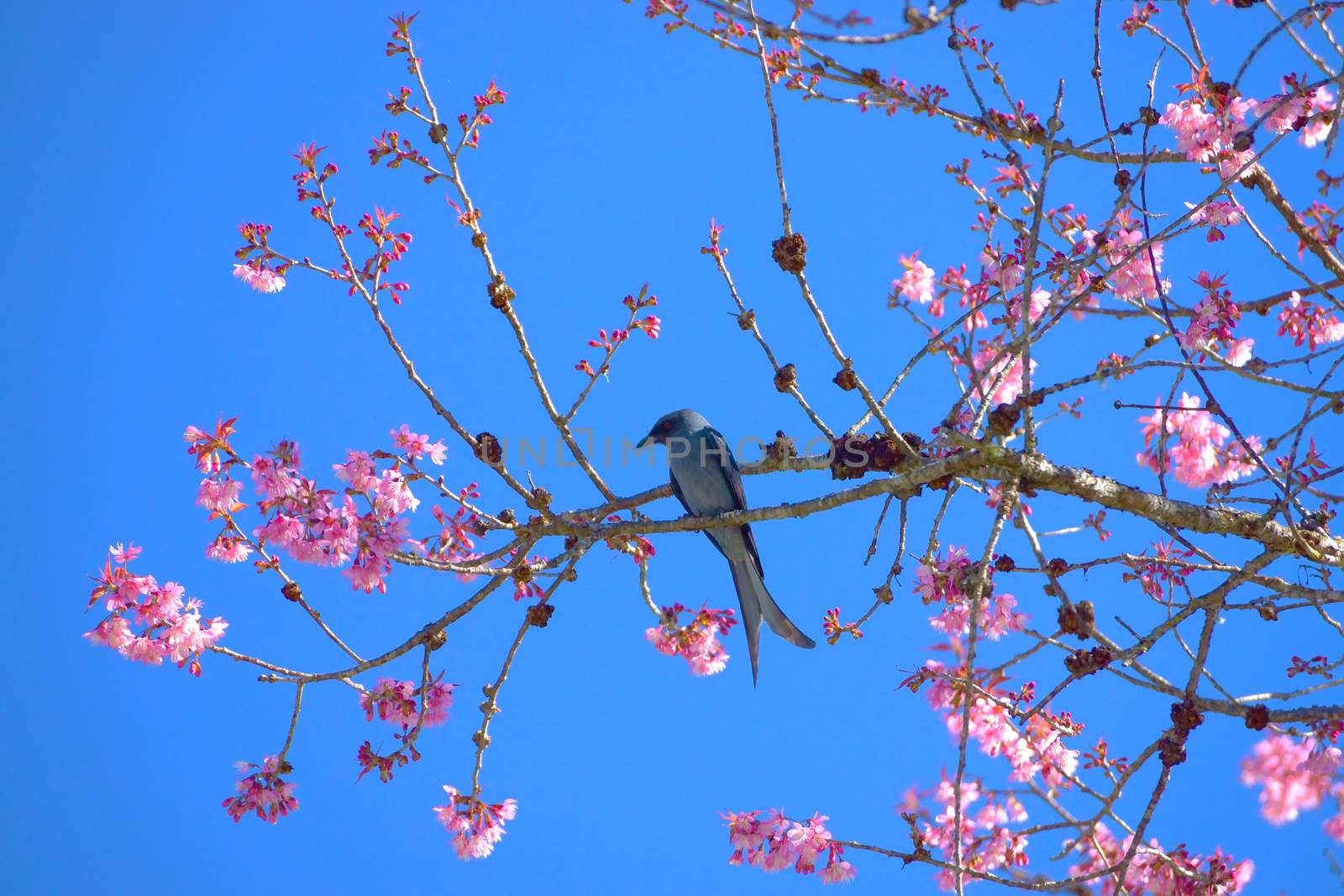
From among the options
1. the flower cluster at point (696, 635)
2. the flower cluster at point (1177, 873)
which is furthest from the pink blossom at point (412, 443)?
the flower cluster at point (1177, 873)

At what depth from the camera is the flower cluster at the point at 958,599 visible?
3639mm

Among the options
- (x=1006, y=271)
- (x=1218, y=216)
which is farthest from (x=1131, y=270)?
(x=1006, y=271)

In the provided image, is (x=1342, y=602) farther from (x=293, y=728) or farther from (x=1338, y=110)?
(x=293, y=728)

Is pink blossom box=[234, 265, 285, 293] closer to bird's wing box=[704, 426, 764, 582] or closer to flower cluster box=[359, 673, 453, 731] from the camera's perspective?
flower cluster box=[359, 673, 453, 731]

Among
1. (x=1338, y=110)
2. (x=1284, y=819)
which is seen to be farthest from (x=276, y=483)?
(x=1284, y=819)

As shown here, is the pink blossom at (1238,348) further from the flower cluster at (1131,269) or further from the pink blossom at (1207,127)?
the pink blossom at (1207,127)

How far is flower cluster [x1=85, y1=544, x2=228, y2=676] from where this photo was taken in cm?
385

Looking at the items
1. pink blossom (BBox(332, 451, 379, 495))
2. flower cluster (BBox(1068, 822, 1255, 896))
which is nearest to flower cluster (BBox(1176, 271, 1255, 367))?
flower cluster (BBox(1068, 822, 1255, 896))

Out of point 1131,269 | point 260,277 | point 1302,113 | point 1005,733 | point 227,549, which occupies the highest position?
point 1131,269

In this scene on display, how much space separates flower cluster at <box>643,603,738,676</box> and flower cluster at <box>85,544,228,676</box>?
5.96 feet

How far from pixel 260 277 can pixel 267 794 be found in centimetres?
192

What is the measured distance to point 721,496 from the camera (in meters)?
5.41

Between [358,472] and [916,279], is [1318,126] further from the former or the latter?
[358,472]

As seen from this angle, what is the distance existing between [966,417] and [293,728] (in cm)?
277
